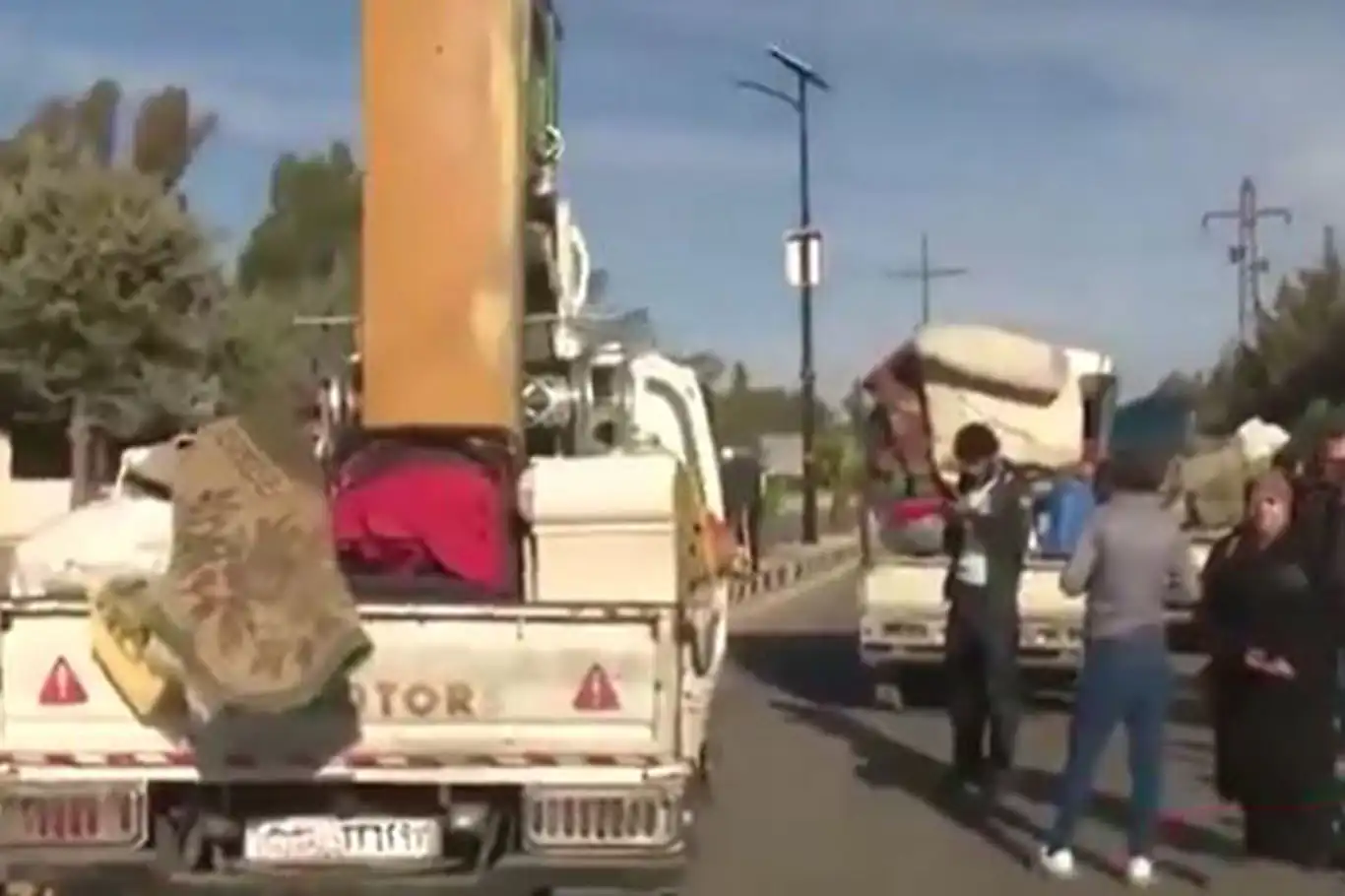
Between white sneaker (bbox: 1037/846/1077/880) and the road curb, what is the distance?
19598 millimetres

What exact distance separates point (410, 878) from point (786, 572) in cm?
3503

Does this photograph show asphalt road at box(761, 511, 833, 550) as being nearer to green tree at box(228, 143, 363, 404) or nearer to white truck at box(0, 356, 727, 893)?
green tree at box(228, 143, 363, 404)

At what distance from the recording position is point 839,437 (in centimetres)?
8262

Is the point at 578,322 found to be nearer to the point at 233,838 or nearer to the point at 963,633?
the point at 963,633

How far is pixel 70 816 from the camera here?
944 cm

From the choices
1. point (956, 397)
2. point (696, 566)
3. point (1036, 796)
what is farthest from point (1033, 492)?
point (696, 566)

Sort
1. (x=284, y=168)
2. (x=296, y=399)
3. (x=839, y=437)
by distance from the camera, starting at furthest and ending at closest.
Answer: (x=284, y=168)
(x=839, y=437)
(x=296, y=399)

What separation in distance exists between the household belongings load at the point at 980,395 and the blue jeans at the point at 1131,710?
9.24 meters

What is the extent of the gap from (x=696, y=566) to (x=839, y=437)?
7135 centimetres

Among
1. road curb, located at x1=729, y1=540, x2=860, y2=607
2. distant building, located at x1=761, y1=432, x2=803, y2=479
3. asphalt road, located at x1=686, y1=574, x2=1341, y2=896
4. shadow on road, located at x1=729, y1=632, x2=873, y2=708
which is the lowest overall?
asphalt road, located at x1=686, y1=574, x2=1341, y2=896

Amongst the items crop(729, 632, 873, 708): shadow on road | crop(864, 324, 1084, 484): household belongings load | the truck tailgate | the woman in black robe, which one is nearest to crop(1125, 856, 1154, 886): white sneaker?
the woman in black robe

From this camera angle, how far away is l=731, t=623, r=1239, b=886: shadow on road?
13.1 m

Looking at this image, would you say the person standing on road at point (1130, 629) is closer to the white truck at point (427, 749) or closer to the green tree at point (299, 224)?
the white truck at point (427, 749)

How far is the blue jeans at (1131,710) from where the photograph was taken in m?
11.6
